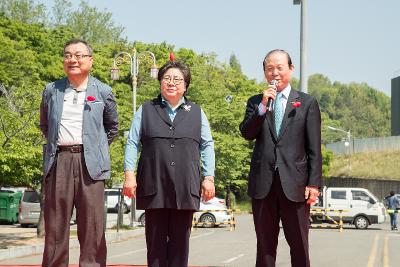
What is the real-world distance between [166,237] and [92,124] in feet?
3.64

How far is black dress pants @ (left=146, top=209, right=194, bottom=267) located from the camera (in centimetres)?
671

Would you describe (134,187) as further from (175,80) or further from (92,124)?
(175,80)

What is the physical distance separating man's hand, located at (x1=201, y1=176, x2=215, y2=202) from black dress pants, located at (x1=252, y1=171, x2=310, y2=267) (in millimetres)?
376

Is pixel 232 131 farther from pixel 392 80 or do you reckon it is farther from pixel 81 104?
pixel 81 104

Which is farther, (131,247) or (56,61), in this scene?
(56,61)

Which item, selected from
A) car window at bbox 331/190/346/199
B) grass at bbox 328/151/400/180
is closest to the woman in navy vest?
car window at bbox 331/190/346/199

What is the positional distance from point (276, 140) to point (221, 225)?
3430 cm

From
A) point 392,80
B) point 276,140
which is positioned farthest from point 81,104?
point 392,80

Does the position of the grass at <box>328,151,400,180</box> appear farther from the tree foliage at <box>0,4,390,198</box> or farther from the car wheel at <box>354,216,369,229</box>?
the car wheel at <box>354,216,369,229</box>

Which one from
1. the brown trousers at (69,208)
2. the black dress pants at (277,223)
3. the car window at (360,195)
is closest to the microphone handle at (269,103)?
the black dress pants at (277,223)

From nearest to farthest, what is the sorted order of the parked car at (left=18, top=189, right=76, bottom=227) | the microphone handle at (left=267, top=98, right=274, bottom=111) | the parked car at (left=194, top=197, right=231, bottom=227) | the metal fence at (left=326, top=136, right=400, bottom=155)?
1. the microphone handle at (left=267, top=98, right=274, bottom=111)
2. the parked car at (left=18, top=189, right=76, bottom=227)
3. the parked car at (left=194, top=197, right=231, bottom=227)
4. the metal fence at (left=326, top=136, right=400, bottom=155)

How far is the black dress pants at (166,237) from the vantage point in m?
6.71

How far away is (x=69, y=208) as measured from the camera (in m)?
6.64

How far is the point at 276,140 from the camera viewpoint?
21.9 feet
